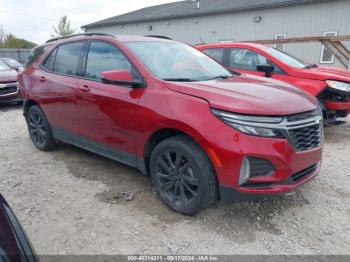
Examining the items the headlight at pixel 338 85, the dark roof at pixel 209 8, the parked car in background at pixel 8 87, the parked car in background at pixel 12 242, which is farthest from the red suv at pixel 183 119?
the dark roof at pixel 209 8

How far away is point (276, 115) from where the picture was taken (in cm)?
264

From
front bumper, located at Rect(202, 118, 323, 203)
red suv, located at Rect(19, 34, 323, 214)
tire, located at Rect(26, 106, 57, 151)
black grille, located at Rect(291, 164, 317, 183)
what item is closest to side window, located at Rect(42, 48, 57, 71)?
red suv, located at Rect(19, 34, 323, 214)

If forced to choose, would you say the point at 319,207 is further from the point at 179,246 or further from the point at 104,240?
the point at 104,240

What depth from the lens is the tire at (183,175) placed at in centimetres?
279

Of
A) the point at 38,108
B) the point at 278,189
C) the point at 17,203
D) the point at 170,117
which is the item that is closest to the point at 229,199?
the point at 278,189

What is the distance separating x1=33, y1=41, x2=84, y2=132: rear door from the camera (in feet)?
13.4

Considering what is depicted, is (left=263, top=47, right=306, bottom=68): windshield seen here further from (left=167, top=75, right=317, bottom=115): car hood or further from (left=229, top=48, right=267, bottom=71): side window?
(left=167, top=75, right=317, bottom=115): car hood

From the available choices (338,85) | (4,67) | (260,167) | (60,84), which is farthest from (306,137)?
(4,67)

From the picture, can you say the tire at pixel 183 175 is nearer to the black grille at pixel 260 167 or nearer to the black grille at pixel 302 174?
the black grille at pixel 260 167

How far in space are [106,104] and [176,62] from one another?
3.07 feet

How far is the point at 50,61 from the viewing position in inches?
183

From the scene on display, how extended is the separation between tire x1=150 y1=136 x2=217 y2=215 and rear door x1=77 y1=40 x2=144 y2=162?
1.40 ft

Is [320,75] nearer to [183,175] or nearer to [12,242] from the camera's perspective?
[183,175]

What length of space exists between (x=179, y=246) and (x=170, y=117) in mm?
1146
